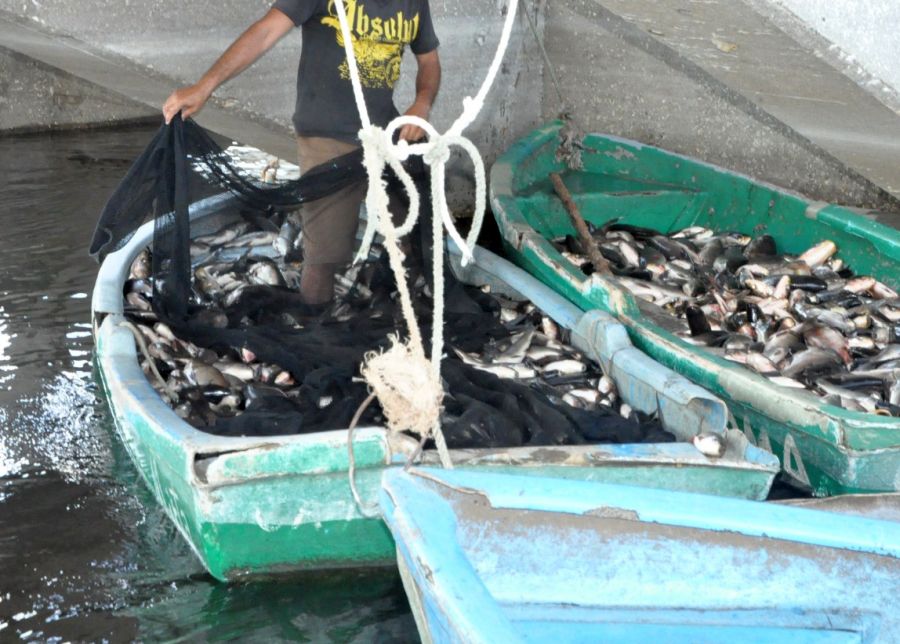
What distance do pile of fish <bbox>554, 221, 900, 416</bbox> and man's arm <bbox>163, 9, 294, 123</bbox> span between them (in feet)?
6.83

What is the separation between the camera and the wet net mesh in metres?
4.30

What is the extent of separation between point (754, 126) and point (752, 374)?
15.4ft

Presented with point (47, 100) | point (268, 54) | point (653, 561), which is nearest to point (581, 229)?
point (268, 54)

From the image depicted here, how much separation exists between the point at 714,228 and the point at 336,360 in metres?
3.43

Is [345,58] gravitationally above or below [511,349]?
above

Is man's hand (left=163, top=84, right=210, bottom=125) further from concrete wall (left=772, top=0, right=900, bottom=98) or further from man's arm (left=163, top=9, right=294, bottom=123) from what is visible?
concrete wall (left=772, top=0, right=900, bottom=98)

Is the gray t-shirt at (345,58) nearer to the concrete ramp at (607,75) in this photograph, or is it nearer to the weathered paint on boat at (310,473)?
the concrete ramp at (607,75)

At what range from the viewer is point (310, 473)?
12.4ft

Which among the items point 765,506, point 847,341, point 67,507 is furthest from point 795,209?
point 67,507

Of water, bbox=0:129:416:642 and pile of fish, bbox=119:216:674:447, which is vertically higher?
pile of fish, bbox=119:216:674:447

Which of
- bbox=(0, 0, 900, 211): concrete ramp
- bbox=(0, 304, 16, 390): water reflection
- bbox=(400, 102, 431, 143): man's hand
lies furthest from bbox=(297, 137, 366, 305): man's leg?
bbox=(0, 304, 16, 390): water reflection

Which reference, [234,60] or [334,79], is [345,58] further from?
[234,60]

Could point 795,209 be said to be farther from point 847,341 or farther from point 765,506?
point 765,506

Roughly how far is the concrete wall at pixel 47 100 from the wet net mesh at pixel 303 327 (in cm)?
678
